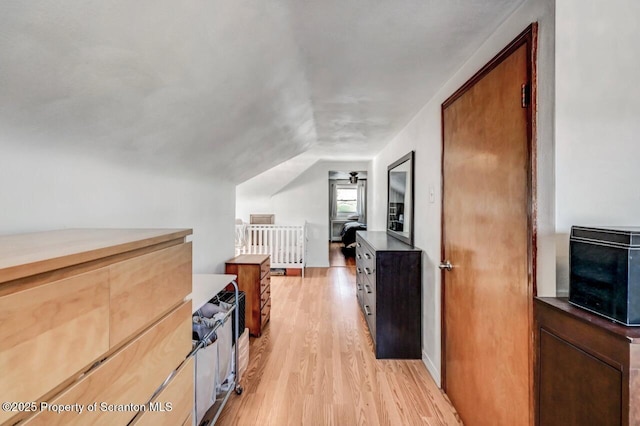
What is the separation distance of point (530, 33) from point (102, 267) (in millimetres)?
1716

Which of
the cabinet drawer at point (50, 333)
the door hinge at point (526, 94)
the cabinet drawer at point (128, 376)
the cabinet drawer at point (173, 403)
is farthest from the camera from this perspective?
the door hinge at point (526, 94)

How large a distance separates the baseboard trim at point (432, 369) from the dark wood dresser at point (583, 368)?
1.25 m

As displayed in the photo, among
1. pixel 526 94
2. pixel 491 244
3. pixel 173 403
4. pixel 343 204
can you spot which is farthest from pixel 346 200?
pixel 173 403

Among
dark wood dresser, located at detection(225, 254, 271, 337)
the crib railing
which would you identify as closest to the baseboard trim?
dark wood dresser, located at detection(225, 254, 271, 337)

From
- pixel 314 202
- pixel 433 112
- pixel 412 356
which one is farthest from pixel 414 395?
pixel 314 202

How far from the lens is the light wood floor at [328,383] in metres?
1.90

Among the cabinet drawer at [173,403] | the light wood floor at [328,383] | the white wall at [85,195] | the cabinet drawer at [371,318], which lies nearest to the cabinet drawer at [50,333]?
the cabinet drawer at [173,403]

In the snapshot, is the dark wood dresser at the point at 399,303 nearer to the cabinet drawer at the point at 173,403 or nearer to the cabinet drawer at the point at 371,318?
the cabinet drawer at the point at 371,318

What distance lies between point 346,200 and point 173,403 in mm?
9565

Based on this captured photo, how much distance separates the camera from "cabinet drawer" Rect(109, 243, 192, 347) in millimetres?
814

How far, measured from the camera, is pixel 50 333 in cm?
61

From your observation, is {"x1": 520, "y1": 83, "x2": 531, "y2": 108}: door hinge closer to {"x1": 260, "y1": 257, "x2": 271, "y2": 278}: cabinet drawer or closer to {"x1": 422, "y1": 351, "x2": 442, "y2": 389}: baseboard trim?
{"x1": 422, "y1": 351, "x2": 442, "y2": 389}: baseboard trim

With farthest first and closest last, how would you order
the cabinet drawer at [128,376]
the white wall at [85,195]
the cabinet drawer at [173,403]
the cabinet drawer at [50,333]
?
the white wall at [85,195]
the cabinet drawer at [173,403]
the cabinet drawer at [128,376]
the cabinet drawer at [50,333]

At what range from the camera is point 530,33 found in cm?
123
